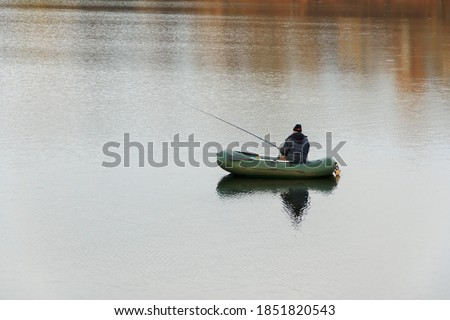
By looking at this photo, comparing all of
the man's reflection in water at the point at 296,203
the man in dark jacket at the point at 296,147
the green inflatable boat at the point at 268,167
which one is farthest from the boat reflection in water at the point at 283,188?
the man in dark jacket at the point at 296,147

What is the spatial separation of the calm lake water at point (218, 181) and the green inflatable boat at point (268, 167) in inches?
10.0

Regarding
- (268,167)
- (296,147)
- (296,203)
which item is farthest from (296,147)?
(296,203)

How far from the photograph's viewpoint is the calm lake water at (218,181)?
1653 centimetres

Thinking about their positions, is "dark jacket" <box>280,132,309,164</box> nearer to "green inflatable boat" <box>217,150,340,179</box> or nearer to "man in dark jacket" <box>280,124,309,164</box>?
"man in dark jacket" <box>280,124,309,164</box>

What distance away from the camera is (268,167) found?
21500mm

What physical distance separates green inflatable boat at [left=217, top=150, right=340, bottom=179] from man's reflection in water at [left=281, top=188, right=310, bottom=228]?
44cm

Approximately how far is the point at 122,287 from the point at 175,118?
42.6ft

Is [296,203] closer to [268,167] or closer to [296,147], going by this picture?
[268,167]

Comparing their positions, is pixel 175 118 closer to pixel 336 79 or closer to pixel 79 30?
pixel 336 79

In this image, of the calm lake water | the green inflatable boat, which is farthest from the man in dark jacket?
the calm lake water

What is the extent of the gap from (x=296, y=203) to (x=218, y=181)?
6.13 feet

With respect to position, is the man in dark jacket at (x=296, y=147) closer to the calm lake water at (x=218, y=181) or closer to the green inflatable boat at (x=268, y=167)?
the green inflatable boat at (x=268, y=167)

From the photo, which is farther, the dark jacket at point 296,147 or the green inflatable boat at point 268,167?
the dark jacket at point 296,147
